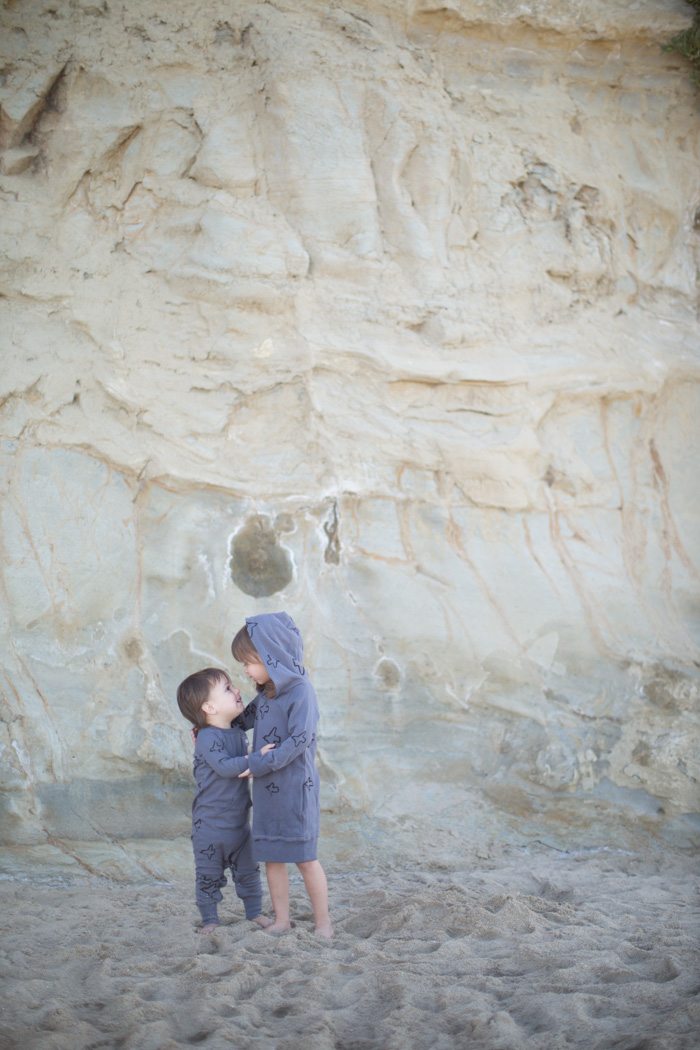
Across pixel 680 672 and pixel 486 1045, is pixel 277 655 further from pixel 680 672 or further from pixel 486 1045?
pixel 680 672

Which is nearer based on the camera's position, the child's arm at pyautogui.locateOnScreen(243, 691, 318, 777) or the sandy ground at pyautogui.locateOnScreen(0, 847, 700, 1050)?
the sandy ground at pyautogui.locateOnScreen(0, 847, 700, 1050)

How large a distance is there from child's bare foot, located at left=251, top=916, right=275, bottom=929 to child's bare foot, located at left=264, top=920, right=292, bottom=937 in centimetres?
3

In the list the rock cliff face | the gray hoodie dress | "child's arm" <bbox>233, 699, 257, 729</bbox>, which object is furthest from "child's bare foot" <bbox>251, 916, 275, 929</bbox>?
the rock cliff face

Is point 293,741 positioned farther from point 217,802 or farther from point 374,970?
point 374,970

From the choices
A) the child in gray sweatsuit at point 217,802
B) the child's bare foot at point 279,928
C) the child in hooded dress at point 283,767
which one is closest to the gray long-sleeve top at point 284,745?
the child in hooded dress at point 283,767

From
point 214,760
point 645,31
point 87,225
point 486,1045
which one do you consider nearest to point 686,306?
point 645,31

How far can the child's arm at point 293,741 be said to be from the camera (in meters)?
2.58

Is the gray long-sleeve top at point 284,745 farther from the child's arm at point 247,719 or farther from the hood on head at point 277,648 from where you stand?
the child's arm at point 247,719

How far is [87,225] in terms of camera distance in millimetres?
4051

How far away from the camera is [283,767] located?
264 cm

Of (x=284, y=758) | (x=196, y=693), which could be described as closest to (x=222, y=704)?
(x=196, y=693)

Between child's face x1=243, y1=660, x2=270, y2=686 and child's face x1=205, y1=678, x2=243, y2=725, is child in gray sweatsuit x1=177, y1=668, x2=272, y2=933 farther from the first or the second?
child's face x1=243, y1=660, x2=270, y2=686

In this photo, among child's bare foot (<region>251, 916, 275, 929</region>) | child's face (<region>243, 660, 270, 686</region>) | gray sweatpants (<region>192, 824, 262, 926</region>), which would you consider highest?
child's face (<region>243, 660, 270, 686</region>)

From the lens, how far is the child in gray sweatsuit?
2703 mm
